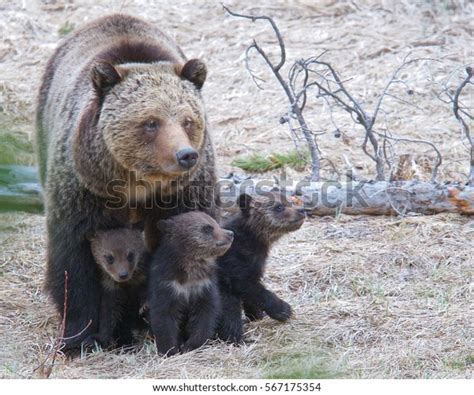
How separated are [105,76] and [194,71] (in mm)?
600

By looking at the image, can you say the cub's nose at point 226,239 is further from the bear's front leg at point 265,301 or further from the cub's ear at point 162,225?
the bear's front leg at point 265,301

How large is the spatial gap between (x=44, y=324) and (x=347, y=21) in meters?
8.26

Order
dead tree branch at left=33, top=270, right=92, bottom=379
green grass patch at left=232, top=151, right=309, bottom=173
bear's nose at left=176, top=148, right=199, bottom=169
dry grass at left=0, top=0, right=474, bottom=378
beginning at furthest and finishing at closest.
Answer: green grass patch at left=232, top=151, right=309, bottom=173, dry grass at left=0, top=0, right=474, bottom=378, bear's nose at left=176, top=148, right=199, bottom=169, dead tree branch at left=33, top=270, right=92, bottom=379

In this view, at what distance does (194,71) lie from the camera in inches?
255

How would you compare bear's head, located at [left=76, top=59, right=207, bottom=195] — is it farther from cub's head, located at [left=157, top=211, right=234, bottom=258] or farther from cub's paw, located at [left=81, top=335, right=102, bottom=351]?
cub's paw, located at [left=81, top=335, right=102, bottom=351]

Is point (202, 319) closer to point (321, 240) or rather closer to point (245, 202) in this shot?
point (245, 202)

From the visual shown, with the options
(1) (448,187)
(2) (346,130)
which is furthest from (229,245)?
(2) (346,130)

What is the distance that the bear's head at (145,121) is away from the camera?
20.0 ft

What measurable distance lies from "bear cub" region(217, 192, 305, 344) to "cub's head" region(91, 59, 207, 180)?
729mm

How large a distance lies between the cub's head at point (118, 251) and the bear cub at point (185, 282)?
15 centimetres

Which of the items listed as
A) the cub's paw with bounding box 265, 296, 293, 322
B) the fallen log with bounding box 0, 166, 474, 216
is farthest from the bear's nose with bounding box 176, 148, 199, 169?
the fallen log with bounding box 0, 166, 474, 216

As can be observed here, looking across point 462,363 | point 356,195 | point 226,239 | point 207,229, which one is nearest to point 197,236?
point 207,229

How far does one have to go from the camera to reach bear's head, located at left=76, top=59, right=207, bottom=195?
609cm
